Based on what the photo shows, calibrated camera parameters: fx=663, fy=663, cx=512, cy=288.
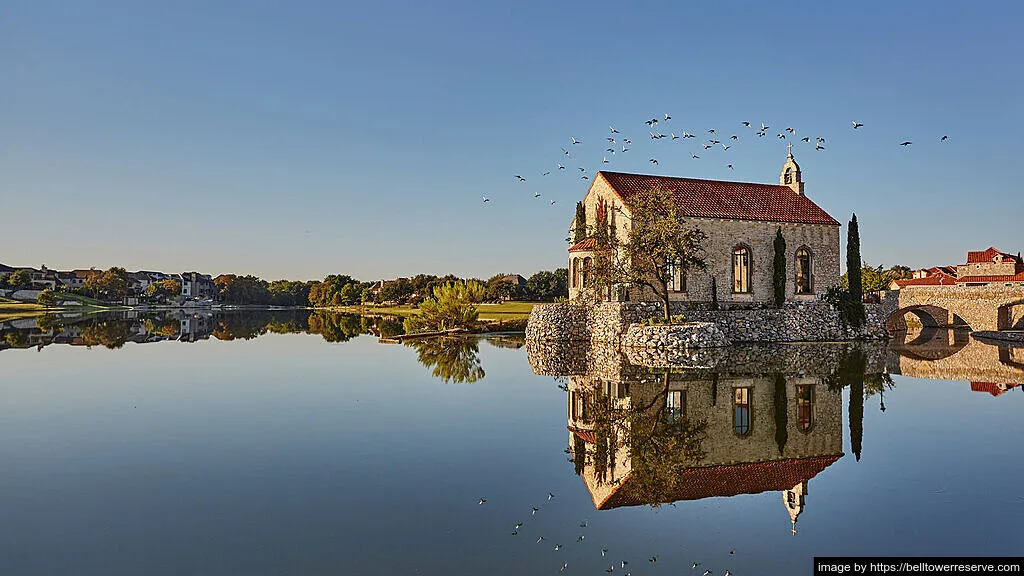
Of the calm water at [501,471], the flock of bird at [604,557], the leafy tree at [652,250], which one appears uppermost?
the leafy tree at [652,250]

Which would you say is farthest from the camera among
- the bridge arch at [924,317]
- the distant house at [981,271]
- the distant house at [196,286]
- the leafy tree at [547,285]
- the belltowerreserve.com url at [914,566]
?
the distant house at [196,286]

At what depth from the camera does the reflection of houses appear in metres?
11.0

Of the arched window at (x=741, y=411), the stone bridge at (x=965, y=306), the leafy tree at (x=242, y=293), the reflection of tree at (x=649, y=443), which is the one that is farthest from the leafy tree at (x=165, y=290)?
the reflection of tree at (x=649, y=443)

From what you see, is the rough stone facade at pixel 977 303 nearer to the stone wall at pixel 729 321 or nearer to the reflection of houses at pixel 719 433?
the stone wall at pixel 729 321

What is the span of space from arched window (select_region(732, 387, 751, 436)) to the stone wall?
15.6 metres

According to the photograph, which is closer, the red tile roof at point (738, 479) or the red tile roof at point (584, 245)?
the red tile roof at point (738, 479)

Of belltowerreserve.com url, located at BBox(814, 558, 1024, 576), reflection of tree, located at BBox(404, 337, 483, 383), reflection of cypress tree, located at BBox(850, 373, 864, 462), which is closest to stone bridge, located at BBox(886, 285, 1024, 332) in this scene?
reflection of cypress tree, located at BBox(850, 373, 864, 462)

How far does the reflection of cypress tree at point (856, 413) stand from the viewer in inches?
578

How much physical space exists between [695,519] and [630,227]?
2979cm

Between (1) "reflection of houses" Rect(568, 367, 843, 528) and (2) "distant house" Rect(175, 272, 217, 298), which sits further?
(2) "distant house" Rect(175, 272, 217, 298)

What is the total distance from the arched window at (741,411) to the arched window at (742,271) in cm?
2151

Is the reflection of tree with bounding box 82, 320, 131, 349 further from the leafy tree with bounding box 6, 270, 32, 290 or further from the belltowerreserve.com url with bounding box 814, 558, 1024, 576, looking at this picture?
the leafy tree with bounding box 6, 270, 32, 290

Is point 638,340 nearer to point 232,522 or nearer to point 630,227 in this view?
point 630,227

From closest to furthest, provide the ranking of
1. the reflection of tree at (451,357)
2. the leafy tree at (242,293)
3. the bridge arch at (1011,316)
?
the reflection of tree at (451,357) → the bridge arch at (1011,316) → the leafy tree at (242,293)
